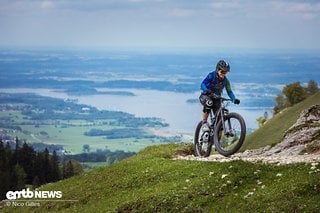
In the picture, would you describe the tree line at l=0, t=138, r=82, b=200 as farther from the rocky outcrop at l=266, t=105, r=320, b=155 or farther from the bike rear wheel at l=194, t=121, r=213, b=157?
the rocky outcrop at l=266, t=105, r=320, b=155

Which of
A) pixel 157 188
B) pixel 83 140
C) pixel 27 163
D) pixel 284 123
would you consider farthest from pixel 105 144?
pixel 157 188

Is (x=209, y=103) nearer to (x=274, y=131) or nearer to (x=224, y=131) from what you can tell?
(x=224, y=131)

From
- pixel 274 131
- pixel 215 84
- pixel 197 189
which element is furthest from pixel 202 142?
pixel 274 131

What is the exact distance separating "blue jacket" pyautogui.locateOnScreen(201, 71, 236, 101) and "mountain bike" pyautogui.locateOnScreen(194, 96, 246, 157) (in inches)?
17.3

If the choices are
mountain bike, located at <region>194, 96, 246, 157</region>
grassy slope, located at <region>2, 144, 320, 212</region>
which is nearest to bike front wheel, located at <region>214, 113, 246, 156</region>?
mountain bike, located at <region>194, 96, 246, 157</region>

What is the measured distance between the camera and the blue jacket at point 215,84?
2402cm

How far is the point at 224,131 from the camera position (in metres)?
23.3

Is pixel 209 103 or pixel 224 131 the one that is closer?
pixel 224 131

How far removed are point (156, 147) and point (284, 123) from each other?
800cm

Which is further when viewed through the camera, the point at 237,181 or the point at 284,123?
the point at 284,123

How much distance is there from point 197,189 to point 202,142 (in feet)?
25.0

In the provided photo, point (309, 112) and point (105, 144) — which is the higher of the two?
point (309, 112)

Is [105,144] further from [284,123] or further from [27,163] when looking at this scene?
[284,123]

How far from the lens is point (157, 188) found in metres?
20.1
